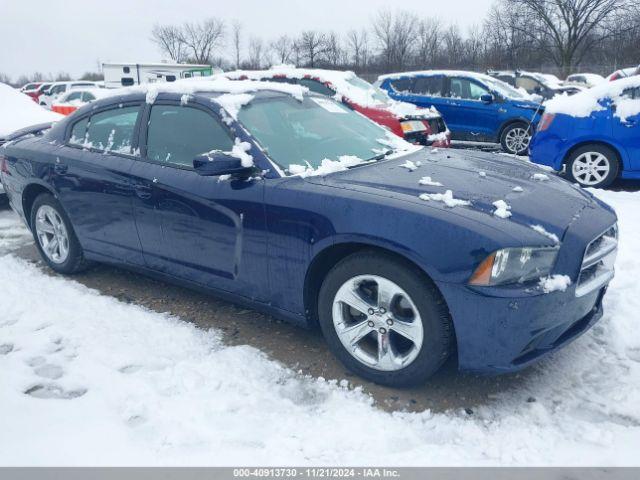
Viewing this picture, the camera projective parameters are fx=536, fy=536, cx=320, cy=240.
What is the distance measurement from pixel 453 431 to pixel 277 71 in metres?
7.63

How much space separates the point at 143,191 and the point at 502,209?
7.70 ft

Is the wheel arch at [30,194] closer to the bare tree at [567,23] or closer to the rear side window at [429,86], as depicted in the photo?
the rear side window at [429,86]

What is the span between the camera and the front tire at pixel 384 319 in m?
2.63

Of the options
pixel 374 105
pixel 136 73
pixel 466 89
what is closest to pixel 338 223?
pixel 374 105

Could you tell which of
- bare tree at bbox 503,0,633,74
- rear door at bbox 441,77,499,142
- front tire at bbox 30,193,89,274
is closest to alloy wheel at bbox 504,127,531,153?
rear door at bbox 441,77,499,142

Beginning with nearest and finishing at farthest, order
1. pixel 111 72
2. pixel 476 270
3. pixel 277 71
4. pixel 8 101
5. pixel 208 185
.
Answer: pixel 476 270 < pixel 208 185 < pixel 8 101 < pixel 277 71 < pixel 111 72

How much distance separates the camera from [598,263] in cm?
288

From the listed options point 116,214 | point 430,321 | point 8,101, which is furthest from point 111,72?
point 430,321

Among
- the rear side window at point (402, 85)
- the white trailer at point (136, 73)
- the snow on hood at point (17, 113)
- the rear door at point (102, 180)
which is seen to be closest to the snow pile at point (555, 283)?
the rear door at point (102, 180)

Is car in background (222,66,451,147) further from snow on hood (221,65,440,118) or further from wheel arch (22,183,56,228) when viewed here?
wheel arch (22,183,56,228)

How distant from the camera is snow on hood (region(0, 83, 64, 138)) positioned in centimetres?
737

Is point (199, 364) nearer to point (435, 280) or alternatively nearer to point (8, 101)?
point (435, 280)

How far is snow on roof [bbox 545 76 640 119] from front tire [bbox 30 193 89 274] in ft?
19.8

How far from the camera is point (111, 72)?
107 ft
